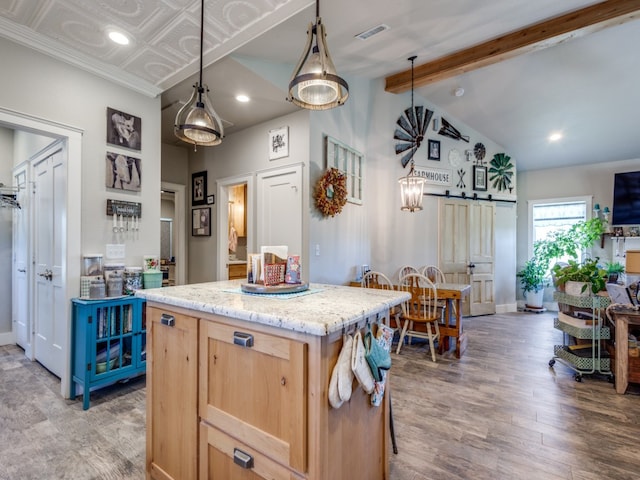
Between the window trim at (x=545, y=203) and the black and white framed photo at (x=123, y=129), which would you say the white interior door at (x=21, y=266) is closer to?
the black and white framed photo at (x=123, y=129)

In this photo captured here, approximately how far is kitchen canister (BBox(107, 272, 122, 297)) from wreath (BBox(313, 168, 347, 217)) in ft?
6.85

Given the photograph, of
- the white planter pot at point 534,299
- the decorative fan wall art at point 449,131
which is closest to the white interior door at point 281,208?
the decorative fan wall art at point 449,131

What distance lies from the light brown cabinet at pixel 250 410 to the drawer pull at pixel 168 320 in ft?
0.08

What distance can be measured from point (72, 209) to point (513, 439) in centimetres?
368

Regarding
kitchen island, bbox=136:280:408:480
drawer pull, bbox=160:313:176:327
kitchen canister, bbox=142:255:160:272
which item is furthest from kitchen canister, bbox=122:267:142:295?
drawer pull, bbox=160:313:176:327

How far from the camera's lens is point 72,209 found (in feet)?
8.67

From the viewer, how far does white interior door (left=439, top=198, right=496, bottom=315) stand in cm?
555

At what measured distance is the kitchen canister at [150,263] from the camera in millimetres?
3029

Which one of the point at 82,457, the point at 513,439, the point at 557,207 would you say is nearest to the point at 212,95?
the point at 82,457

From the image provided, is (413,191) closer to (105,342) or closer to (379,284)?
(379,284)

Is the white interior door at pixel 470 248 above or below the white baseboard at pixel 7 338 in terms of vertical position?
above

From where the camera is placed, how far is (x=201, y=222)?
482 cm

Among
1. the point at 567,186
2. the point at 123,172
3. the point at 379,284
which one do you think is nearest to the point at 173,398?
the point at 123,172

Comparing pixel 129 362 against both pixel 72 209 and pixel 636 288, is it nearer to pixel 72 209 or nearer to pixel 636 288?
pixel 72 209
